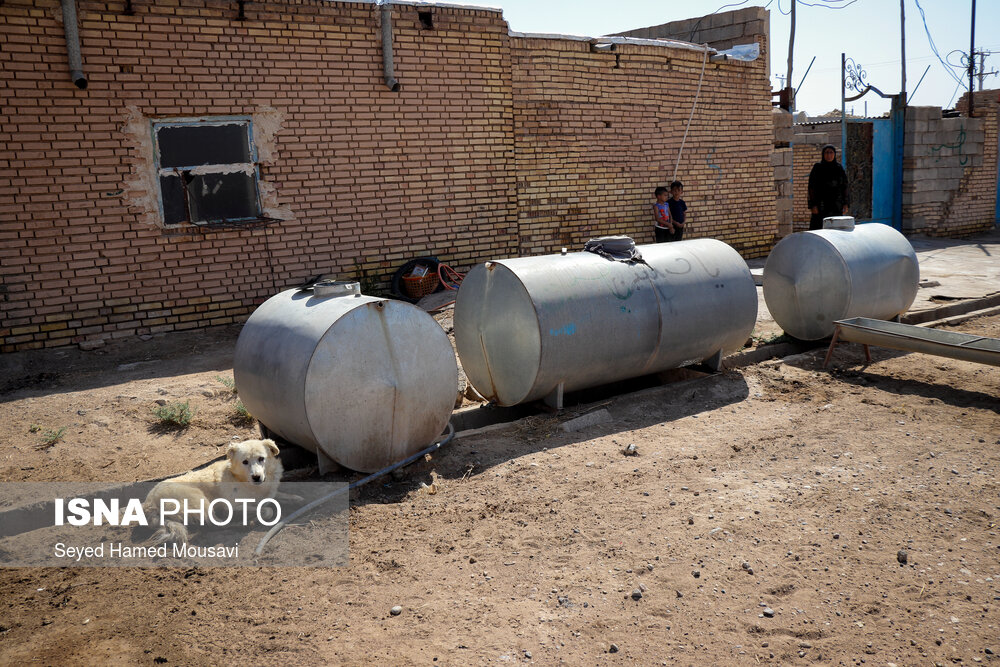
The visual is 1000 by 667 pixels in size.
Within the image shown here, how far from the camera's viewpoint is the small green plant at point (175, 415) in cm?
591

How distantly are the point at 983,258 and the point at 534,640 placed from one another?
1340 cm

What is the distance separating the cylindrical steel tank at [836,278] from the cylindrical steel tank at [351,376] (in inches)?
160

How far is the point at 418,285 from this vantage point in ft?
31.6

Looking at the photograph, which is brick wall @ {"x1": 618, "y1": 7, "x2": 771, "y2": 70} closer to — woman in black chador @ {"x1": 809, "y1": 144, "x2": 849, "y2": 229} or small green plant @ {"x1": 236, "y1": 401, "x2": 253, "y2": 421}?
woman in black chador @ {"x1": 809, "y1": 144, "x2": 849, "y2": 229}

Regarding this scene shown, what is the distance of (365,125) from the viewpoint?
9352 millimetres

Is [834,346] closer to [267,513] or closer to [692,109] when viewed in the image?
[267,513]

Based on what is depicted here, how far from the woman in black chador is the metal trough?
4.46 meters

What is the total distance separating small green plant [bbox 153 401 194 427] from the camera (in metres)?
5.91

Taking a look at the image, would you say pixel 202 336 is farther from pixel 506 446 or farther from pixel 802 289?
pixel 802 289

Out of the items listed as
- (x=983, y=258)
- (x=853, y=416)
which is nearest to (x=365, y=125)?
(x=853, y=416)

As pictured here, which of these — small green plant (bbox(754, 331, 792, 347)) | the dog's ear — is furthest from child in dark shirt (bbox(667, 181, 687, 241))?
the dog's ear

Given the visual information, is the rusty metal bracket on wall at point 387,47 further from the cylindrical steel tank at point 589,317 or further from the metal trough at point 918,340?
the metal trough at point 918,340

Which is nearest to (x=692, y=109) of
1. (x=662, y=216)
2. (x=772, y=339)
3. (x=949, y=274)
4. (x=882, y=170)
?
(x=662, y=216)

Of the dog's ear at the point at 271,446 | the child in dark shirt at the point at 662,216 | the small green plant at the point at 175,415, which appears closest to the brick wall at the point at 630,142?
the child in dark shirt at the point at 662,216
